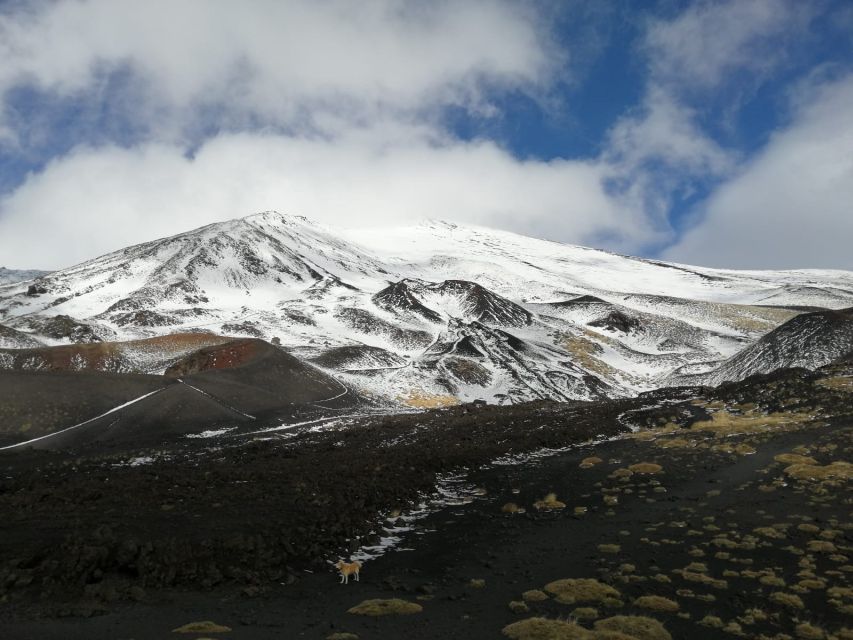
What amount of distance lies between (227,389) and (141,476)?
3728 cm

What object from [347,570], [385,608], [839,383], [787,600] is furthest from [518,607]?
[839,383]

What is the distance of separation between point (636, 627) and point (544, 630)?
2.53 meters

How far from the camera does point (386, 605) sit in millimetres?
18719

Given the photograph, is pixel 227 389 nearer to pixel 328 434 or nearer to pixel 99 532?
pixel 328 434

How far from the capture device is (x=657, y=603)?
17750 mm

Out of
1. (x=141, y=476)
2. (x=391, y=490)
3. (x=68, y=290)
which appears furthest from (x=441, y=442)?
(x=68, y=290)

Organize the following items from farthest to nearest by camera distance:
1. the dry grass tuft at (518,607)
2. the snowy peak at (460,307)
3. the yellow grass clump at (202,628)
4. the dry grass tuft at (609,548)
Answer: the snowy peak at (460,307) → the dry grass tuft at (609,548) → the dry grass tuft at (518,607) → the yellow grass clump at (202,628)

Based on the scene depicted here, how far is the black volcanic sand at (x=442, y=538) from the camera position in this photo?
696 inches

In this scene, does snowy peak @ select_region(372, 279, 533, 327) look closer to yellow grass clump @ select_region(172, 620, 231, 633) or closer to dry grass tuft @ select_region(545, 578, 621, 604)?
dry grass tuft @ select_region(545, 578, 621, 604)

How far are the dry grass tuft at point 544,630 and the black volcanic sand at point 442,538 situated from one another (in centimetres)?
67

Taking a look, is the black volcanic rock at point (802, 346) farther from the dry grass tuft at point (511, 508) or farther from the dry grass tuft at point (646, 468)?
the dry grass tuft at point (511, 508)

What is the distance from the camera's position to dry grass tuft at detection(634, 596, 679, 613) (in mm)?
17481

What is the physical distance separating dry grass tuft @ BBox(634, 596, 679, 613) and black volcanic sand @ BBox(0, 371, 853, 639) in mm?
126

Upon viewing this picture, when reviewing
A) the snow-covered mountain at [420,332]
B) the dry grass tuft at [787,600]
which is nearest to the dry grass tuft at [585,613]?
the dry grass tuft at [787,600]
